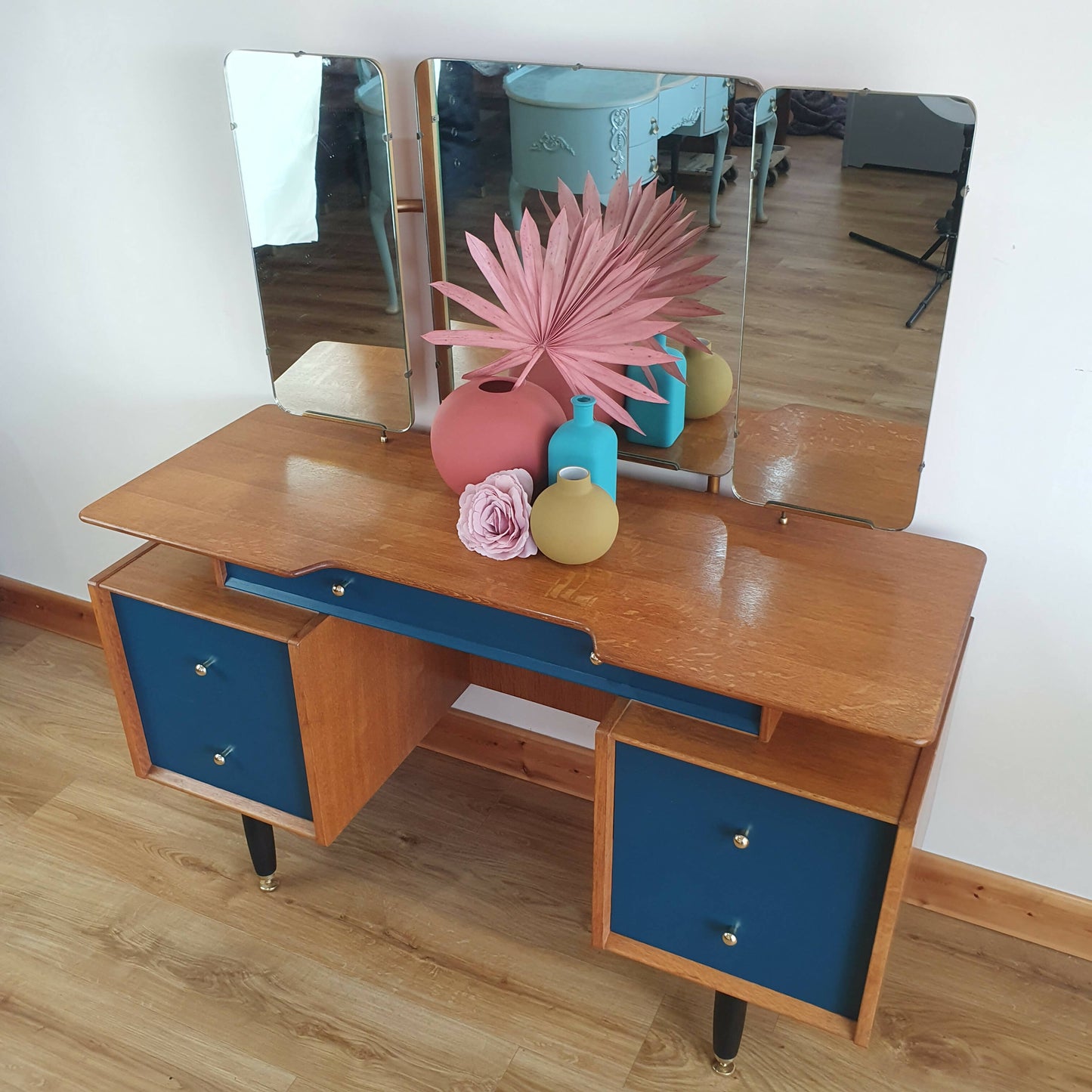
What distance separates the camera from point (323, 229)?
1.67 m

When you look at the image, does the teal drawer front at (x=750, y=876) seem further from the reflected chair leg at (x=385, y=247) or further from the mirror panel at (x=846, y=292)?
the reflected chair leg at (x=385, y=247)

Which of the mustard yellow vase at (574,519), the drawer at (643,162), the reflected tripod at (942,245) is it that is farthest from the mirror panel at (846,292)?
the mustard yellow vase at (574,519)

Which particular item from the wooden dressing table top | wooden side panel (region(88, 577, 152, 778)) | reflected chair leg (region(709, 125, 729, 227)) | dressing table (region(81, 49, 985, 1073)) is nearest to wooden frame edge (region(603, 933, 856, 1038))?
dressing table (region(81, 49, 985, 1073))

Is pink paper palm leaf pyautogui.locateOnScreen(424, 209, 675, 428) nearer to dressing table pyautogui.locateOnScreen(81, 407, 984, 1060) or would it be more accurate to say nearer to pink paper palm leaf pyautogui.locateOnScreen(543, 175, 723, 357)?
pink paper palm leaf pyautogui.locateOnScreen(543, 175, 723, 357)

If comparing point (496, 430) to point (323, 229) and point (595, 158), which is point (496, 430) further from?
point (323, 229)

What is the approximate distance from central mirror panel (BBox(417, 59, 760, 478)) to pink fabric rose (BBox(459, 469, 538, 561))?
0.23m

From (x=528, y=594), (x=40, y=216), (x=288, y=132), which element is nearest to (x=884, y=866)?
(x=528, y=594)

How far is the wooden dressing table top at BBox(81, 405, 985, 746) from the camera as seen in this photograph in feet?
3.98

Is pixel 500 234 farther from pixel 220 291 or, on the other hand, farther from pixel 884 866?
pixel 884 866

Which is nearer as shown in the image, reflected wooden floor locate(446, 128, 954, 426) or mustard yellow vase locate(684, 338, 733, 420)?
reflected wooden floor locate(446, 128, 954, 426)

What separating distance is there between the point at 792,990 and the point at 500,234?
3.55 ft

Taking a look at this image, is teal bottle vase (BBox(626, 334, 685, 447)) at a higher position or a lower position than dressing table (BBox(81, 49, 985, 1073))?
higher

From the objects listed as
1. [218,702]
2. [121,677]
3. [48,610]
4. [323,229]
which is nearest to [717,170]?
[323,229]

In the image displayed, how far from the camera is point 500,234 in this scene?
1.49 metres
